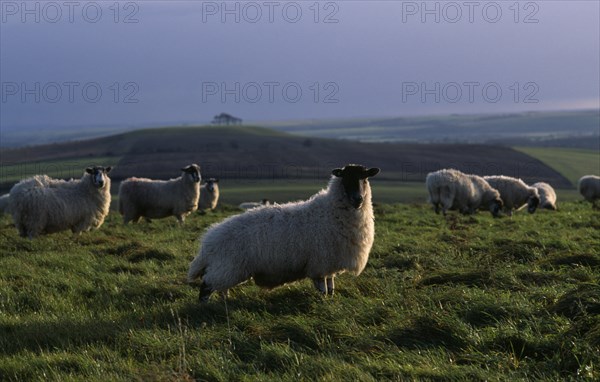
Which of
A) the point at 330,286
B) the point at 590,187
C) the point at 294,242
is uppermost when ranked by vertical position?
the point at 294,242

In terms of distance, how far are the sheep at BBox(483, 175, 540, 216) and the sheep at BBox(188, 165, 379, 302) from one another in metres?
16.2

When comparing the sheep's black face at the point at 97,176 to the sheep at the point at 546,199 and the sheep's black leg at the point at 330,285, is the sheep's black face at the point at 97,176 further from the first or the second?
the sheep at the point at 546,199

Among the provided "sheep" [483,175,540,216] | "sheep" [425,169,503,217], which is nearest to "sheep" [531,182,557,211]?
"sheep" [483,175,540,216]

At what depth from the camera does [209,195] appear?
27000 millimetres

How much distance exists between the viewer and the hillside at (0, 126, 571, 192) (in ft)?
215

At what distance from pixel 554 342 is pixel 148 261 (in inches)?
297

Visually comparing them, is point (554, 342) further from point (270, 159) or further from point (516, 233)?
point (270, 159)

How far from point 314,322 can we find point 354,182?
291cm

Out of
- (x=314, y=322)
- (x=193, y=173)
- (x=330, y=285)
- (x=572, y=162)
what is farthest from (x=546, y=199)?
(x=572, y=162)

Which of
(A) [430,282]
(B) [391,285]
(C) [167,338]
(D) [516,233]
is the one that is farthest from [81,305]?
(D) [516,233]

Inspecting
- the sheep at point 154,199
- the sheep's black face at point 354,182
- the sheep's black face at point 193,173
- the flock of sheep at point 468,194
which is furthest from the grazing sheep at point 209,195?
the sheep's black face at point 354,182

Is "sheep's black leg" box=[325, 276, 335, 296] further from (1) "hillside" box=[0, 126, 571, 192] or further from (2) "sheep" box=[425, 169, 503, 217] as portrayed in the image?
(1) "hillside" box=[0, 126, 571, 192]

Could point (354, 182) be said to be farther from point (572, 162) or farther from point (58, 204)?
point (572, 162)

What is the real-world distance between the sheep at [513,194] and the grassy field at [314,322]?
13.4 m
